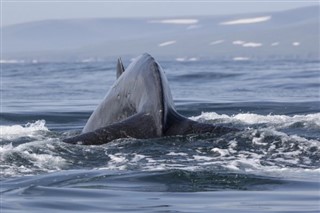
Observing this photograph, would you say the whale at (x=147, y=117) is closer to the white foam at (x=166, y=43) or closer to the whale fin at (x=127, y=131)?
the whale fin at (x=127, y=131)

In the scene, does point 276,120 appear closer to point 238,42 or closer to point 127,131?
point 127,131

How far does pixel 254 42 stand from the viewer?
8906 cm

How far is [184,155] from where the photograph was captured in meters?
9.91

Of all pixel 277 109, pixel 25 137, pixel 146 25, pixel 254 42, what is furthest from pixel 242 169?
pixel 146 25

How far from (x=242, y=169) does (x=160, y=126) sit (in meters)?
1.53

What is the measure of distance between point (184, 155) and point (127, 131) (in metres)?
0.76

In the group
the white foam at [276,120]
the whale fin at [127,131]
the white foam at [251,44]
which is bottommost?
the white foam at [276,120]

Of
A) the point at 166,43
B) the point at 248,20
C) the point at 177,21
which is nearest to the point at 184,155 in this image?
the point at 166,43

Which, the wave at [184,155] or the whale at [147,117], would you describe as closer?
the wave at [184,155]

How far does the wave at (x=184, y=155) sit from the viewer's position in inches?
361

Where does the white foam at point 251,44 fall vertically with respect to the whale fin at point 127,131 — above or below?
above

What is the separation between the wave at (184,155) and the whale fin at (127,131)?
0.09 metres

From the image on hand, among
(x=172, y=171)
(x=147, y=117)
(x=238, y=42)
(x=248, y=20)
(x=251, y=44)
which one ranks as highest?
(x=248, y=20)

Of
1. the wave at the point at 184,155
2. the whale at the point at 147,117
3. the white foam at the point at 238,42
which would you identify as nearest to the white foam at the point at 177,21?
the white foam at the point at 238,42
